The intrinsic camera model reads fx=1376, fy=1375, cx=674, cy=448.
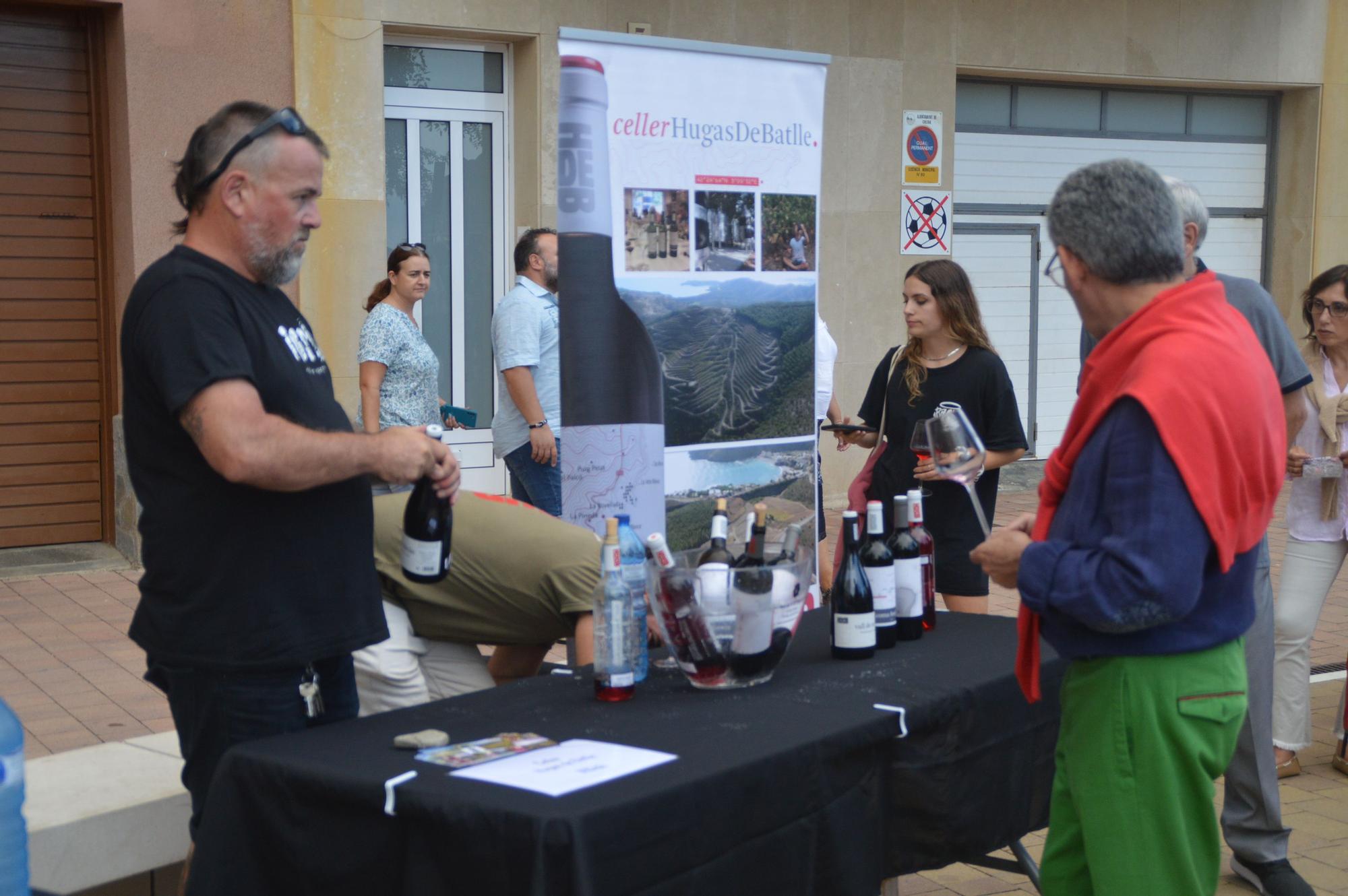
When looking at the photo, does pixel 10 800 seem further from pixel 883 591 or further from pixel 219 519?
pixel 883 591

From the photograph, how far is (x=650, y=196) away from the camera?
430 cm

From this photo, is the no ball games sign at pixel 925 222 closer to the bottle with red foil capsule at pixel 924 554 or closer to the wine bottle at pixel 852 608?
the bottle with red foil capsule at pixel 924 554

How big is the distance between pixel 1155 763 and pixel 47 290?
7.81 meters

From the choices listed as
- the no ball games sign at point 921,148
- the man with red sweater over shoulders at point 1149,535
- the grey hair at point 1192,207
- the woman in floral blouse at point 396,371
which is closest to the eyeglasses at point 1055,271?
the man with red sweater over shoulders at point 1149,535

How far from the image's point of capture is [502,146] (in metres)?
9.83

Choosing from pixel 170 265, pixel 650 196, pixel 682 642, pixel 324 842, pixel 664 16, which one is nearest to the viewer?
pixel 324 842

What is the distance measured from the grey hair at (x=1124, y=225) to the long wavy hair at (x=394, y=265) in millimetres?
5336

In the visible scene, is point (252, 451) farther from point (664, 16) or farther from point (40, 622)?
point (664, 16)

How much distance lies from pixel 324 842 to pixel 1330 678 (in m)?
5.49

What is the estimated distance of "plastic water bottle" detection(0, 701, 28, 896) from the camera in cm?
199

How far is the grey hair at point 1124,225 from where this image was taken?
2396 mm

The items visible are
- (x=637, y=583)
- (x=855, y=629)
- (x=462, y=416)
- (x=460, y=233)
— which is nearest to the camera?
(x=637, y=583)

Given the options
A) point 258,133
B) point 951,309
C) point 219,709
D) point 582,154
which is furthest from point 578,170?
point 219,709

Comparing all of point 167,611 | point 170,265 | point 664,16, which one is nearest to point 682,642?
point 167,611
